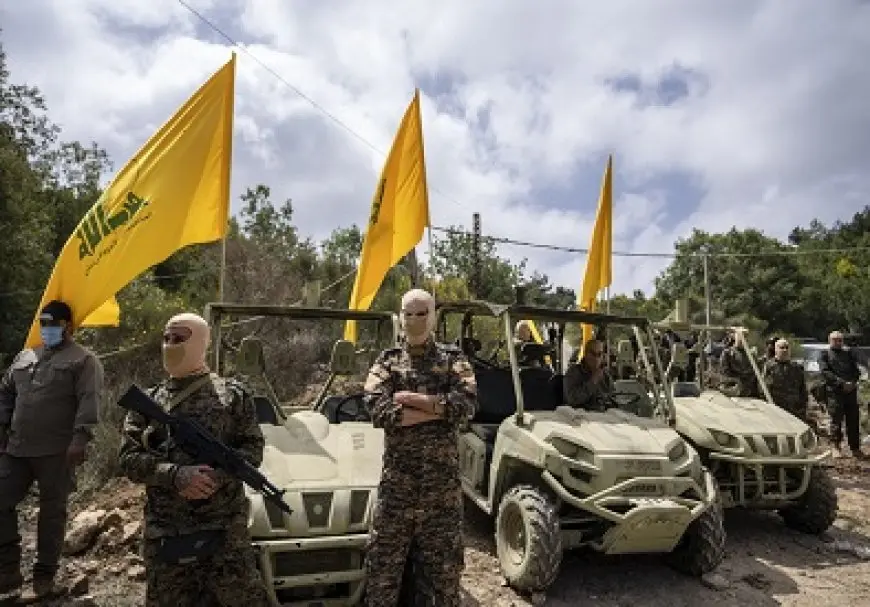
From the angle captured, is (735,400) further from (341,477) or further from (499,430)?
(341,477)

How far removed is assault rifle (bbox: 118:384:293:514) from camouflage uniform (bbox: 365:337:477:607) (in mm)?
753

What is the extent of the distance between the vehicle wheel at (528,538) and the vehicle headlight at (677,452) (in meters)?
0.86

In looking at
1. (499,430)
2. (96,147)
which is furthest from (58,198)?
(499,430)

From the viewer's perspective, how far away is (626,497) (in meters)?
4.37

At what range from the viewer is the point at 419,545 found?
331 cm

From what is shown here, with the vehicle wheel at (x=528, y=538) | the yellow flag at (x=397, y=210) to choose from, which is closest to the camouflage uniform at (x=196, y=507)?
the vehicle wheel at (x=528, y=538)

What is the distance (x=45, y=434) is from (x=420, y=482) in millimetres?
2393

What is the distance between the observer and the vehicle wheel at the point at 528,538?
14.2 feet

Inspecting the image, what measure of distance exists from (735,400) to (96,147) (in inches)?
931

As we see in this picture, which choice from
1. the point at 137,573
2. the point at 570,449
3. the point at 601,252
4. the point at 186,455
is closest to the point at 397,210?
the point at 601,252

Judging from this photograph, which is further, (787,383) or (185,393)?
(787,383)

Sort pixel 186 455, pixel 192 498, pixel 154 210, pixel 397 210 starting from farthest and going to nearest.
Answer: pixel 397 210 → pixel 154 210 → pixel 186 455 → pixel 192 498

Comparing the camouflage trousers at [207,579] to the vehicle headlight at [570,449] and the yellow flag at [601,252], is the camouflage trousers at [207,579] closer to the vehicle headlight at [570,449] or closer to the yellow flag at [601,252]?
the vehicle headlight at [570,449]

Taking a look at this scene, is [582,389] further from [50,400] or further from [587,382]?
[50,400]
